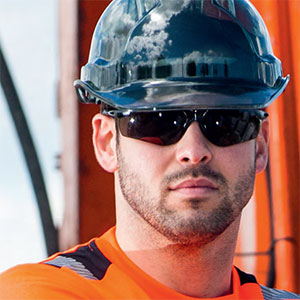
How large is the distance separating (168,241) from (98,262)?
18 cm

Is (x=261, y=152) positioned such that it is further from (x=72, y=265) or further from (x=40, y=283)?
(x=40, y=283)

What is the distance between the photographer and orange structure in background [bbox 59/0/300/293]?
115 inches

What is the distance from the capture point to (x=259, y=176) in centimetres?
328

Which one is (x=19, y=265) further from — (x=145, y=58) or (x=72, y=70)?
(x=72, y=70)

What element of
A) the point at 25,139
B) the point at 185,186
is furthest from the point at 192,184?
the point at 25,139

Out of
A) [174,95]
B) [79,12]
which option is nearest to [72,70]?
[79,12]

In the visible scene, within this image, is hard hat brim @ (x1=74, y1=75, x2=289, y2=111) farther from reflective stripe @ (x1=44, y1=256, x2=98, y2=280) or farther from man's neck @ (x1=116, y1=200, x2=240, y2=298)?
reflective stripe @ (x1=44, y1=256, x2=98, y2=280)

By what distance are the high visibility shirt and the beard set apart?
0.13 meters

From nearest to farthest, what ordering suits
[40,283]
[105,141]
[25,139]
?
[40,283] < [105,141] < [25,139]

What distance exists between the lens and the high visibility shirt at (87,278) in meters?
1.66

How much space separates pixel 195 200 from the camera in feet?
5.73

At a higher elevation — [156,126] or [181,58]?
[181,58]

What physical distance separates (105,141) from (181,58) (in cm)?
33

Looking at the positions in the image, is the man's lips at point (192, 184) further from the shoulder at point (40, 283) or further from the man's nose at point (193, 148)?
the shoulder at point (40, 283)
